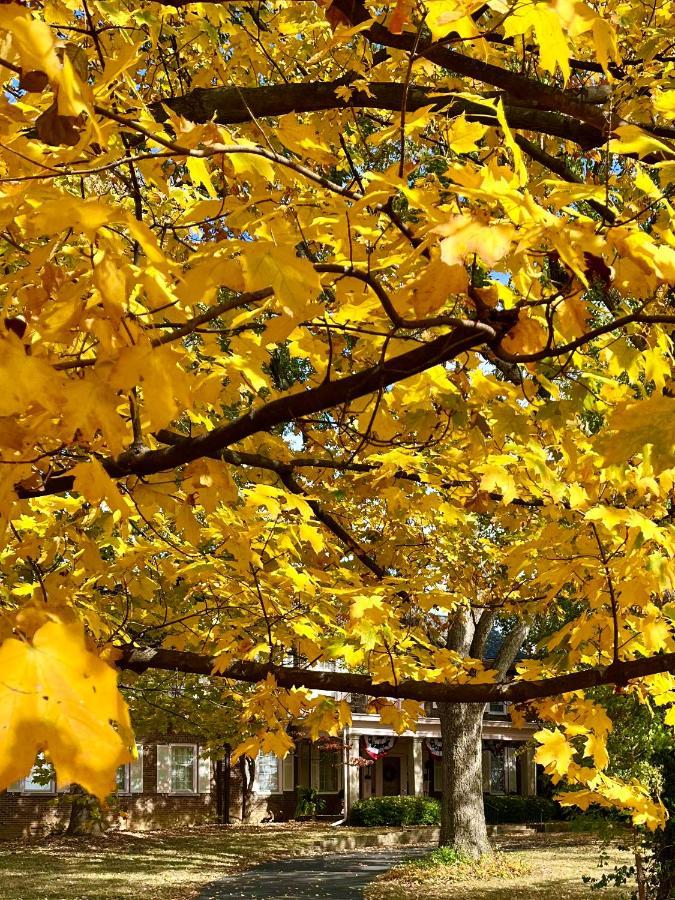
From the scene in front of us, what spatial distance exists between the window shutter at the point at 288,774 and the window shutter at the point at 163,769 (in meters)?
4.85

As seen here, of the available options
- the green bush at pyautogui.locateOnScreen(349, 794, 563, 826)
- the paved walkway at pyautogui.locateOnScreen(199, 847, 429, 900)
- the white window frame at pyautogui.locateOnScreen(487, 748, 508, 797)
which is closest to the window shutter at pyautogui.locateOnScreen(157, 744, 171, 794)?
the green bush at pyautogui.locateOnScreen(349, 794, 563, 826)

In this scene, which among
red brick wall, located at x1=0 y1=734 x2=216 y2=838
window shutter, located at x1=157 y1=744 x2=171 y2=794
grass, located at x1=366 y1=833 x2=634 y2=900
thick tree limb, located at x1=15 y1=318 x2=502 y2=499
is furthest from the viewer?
window shutter, located at x1=157 y1=744 x2=171 y2=794

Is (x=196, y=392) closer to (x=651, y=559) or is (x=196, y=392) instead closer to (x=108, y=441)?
(x=108, y=441)

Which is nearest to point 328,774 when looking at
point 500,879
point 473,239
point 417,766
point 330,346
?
point 417,766

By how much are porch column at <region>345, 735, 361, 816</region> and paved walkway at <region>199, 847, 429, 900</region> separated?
7625mm

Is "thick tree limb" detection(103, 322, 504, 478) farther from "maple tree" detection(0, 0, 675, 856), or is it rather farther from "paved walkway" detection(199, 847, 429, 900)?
"paved walkway" detection(199, 847, 429, 900)

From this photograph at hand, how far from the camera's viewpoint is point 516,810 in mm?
32906

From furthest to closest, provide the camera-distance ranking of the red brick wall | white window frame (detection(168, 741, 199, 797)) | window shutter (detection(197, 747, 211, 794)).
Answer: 1. window shutter (detection(197, 747, 211, 794))
2. white window frame (detection(168, 741, 199, 797))
3. the red brick wall

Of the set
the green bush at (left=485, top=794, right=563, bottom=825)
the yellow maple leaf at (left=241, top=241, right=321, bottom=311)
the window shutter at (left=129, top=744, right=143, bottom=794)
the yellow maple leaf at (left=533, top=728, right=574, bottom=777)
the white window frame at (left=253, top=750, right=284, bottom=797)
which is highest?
the yellow maple leaf at (left=241, top=241, right=321, bottom=311)

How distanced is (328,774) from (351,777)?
231cm

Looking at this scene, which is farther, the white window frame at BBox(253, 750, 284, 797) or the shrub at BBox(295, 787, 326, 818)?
the shrub at BBox(295, 787, 326, 818)

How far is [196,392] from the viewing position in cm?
290

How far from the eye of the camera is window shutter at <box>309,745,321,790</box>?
32781mm

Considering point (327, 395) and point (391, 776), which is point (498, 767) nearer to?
point (391, 776)
